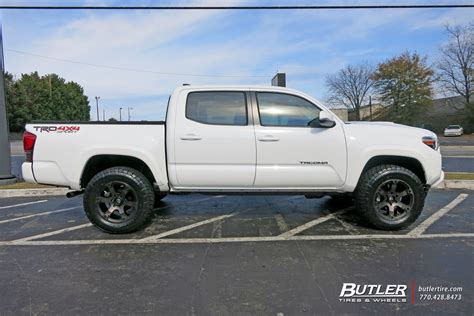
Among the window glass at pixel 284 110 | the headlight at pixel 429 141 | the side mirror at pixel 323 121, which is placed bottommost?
the headlight at pixel 429 141

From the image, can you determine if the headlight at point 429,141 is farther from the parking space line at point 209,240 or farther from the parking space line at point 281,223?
the parking space line at point 281,223

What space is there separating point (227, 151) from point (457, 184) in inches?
249

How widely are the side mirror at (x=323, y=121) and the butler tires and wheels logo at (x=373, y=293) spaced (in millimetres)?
2134

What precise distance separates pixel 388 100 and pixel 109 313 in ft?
203

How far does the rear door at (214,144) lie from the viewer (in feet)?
15.8

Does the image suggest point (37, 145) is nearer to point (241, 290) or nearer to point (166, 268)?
point (166, 268)

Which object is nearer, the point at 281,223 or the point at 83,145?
the point at 83,145

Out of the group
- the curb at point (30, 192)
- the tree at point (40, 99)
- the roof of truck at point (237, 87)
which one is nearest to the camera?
the roof of truck at point (237, 87)

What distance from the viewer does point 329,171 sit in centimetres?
491

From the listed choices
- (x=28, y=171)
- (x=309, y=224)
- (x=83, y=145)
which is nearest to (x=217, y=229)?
(x=309, y=224)

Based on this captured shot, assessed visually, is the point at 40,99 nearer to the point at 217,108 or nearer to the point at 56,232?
the point at 56,232

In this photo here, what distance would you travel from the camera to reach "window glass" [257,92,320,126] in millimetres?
4949

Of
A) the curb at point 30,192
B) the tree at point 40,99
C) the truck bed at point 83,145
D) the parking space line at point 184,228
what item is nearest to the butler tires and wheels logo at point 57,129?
the truck bed at point 83,145

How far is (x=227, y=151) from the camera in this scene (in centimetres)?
484
